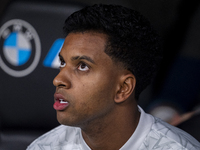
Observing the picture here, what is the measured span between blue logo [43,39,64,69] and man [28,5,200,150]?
401 millimetres

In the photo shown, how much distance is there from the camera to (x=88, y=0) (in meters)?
1.43

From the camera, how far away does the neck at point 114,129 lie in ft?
3.15

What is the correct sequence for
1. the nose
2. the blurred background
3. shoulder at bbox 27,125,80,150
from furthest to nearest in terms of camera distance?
the blurred background < shoulder at bbox 27,125,80,150 < the nose

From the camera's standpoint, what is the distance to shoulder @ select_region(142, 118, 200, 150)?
0.94m

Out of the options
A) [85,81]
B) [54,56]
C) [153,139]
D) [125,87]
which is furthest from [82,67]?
[54,56]

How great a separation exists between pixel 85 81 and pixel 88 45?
11cm

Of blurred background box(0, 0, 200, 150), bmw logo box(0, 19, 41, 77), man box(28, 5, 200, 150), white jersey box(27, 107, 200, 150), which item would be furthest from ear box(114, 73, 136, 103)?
bmw logo box(0, 19, 41, 77)

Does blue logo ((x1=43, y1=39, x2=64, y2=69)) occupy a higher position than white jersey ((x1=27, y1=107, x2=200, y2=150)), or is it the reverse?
blue logo ((x1=43, y1=39, x2=64, y2=69))

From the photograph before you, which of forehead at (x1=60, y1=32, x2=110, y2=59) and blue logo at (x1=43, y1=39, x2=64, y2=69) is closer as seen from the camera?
forehead at (x1=60, y1=32, x2=110, y2=59)

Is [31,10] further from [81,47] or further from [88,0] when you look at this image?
[81,47]

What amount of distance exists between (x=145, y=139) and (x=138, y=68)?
0.24 meters

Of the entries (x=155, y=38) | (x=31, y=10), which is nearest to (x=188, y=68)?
(x=155, y=38)

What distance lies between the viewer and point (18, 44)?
1405 mm

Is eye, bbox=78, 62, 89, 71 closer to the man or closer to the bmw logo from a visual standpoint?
the man
